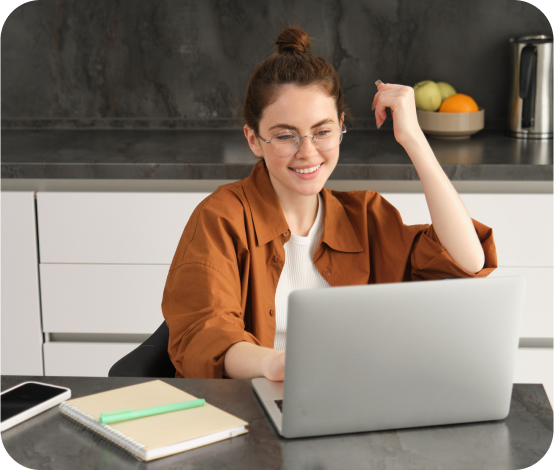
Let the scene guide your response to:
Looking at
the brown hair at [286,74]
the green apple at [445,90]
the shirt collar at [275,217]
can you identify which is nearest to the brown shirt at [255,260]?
the shirt collar at [275,217]

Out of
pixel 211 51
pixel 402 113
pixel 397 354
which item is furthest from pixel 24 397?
pixel 211 51

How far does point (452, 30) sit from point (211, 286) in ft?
6.21

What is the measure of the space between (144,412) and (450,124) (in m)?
1.89

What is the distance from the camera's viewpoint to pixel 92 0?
268 cm

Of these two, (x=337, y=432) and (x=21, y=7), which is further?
(x=21, y=7)

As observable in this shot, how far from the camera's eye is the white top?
4.58ft

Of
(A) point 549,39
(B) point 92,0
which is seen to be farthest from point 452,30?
(B) point 92,0

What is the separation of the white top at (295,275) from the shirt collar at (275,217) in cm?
4

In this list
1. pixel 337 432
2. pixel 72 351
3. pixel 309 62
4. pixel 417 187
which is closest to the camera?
pixel 337 432

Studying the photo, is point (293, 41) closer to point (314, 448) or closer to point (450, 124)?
point (314, 448)

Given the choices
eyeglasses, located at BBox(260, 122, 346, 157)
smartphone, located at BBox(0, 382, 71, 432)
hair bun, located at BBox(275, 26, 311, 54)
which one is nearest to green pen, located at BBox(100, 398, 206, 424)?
smartphone, located at BBox(0, 382, 71, 432)

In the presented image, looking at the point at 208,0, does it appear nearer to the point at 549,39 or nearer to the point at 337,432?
the point at 549,39

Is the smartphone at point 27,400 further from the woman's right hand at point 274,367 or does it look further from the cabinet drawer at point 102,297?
the cabinet drawer at point 102,297

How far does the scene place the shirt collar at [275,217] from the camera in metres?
1.39
